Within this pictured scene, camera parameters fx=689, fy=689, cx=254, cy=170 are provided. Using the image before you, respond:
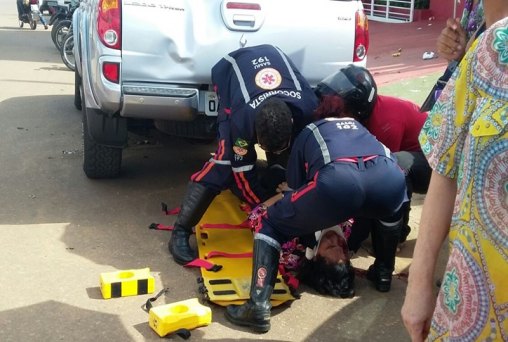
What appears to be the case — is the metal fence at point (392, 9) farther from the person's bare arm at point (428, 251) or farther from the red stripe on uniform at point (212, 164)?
the person's bare arm at point (428, 251)

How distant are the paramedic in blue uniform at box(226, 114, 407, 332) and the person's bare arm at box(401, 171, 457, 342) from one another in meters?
1.76

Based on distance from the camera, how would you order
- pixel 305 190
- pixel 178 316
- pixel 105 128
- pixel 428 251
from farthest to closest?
pixel 105 128 → pixel 305 190 → pixel 178 316 → pixel 428 251

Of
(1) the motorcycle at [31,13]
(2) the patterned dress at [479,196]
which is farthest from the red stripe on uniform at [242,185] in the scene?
(1) the motorcycle at [31,13]

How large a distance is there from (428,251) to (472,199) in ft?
0.67

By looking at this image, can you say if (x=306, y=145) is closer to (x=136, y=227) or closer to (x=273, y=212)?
(x=273, y=212)

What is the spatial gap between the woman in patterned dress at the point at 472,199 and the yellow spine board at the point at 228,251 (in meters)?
2.22

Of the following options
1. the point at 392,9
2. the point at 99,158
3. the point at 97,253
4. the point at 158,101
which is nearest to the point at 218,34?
the point at 158,101

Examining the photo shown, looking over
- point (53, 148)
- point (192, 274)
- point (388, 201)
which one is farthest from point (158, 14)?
point (53, 148)

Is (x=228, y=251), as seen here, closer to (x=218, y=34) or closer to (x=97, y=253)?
(x=97, y=253)

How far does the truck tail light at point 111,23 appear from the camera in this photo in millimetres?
4695

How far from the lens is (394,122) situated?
4.36 m

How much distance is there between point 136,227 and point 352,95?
73.1 inches

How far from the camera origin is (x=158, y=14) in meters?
4.73

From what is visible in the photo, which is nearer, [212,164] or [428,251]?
[428,251]
